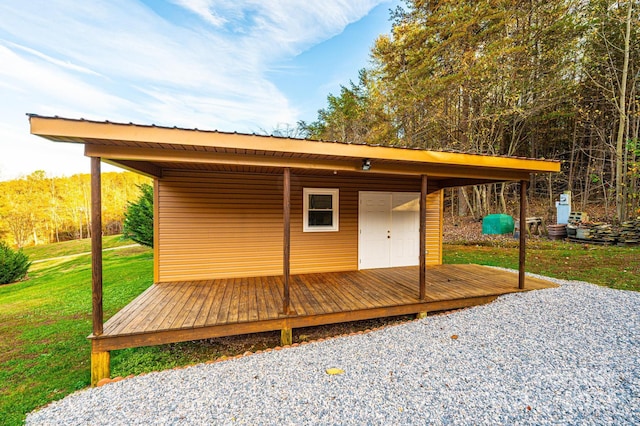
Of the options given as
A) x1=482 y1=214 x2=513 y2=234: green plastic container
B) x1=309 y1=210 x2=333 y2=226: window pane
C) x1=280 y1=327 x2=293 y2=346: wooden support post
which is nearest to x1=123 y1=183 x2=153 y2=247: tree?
x1=309 y1=210 x2=333 y2=226: window pane

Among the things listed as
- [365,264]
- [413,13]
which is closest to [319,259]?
[365,264]

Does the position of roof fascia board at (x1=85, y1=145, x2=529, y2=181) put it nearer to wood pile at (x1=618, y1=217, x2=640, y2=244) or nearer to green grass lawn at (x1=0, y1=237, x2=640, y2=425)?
green grass lawn at (x1=0, y1=237, x2=640, y2=425)

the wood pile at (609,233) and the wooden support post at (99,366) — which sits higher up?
the wood pile at (609,233)

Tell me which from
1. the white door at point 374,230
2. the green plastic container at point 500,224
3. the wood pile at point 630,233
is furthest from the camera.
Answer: the green plastic container at point 500,224

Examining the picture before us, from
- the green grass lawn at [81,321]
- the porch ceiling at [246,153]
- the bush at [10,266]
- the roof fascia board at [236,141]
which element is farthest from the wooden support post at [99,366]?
the bush at [10,266]

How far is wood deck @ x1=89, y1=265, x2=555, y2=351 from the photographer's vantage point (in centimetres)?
299

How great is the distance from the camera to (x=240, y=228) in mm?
5188

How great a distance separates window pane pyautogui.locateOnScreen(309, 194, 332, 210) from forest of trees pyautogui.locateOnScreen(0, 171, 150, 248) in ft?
66.5

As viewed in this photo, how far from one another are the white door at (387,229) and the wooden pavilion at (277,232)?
1.0 inches

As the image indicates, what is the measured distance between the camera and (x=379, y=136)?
12312mm

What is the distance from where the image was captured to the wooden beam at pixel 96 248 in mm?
2676

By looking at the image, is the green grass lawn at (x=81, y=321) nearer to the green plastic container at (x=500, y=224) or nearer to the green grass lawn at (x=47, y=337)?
A: the green grass lawn at (x=47, y=337)

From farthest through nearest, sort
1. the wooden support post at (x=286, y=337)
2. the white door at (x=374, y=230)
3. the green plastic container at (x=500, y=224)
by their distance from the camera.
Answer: the green plastic container at (x=500, y=224), the white door at (x=374, y=230), the wooden support post at (x=286, y=337)

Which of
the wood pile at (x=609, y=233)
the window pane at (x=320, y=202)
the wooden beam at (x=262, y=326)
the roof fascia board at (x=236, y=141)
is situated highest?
the roof fascia board at (x=236, y=141)
